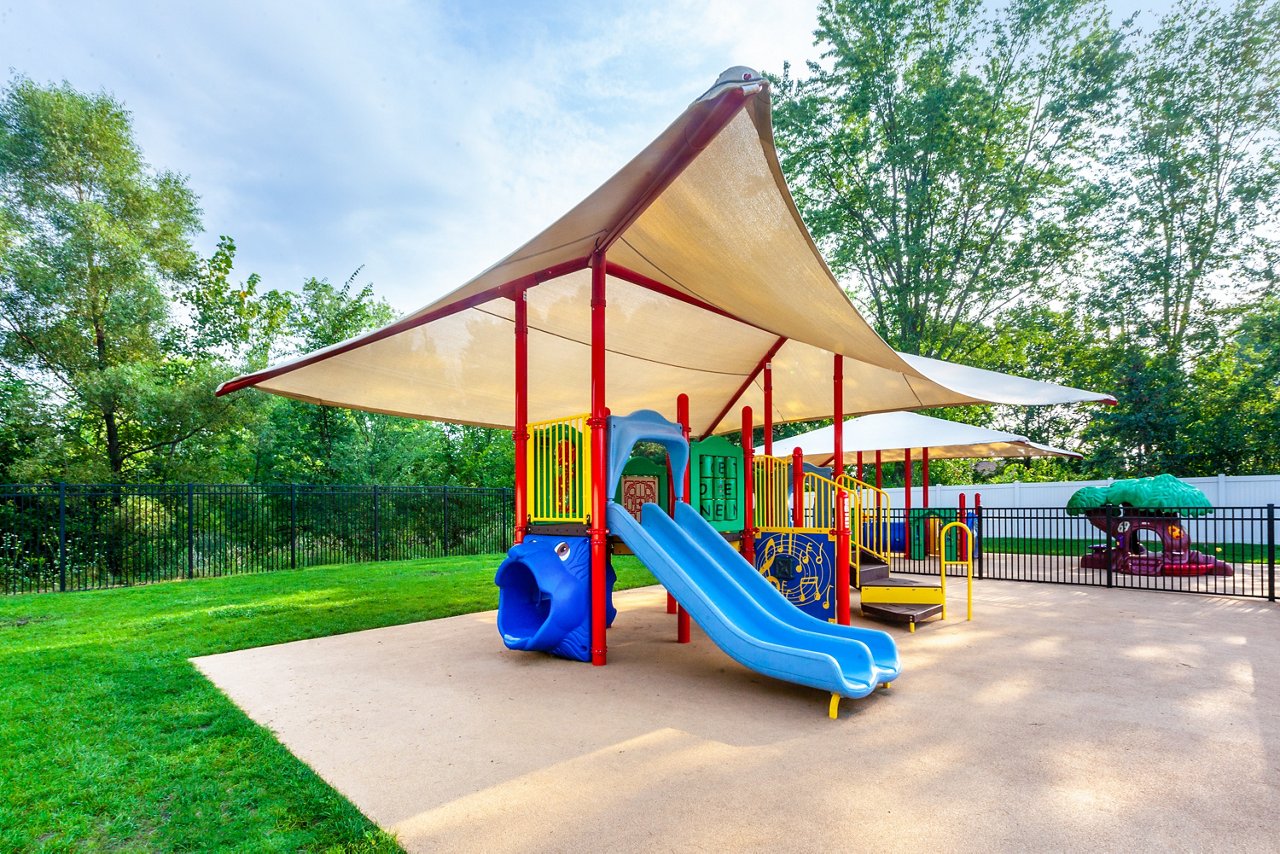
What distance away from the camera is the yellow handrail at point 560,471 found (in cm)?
508

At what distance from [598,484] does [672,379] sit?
3.78 metres

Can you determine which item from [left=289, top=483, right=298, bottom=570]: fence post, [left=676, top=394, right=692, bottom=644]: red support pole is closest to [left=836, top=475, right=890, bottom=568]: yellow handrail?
[left=676, top=394, right=692, bottom=644]: red support pole

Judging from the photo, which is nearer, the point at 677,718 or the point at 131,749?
the point at 131,749

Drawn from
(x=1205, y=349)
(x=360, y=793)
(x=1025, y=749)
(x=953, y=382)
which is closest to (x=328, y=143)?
(x=953, y=382)

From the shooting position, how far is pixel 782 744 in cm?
315

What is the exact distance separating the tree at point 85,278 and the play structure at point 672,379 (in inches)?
331

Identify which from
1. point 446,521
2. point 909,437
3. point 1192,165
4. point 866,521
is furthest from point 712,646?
point 1192,165

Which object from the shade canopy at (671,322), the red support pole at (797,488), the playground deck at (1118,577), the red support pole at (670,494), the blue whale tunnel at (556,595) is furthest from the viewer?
the playground deck at (1118,577)

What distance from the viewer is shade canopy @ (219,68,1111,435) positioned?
3.27 m

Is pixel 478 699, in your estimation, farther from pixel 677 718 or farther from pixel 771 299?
pixel 771 299

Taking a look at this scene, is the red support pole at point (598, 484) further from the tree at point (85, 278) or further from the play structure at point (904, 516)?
the tree at point (85, 278)

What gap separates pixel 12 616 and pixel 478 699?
21.6 ft

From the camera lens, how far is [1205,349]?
17891mm

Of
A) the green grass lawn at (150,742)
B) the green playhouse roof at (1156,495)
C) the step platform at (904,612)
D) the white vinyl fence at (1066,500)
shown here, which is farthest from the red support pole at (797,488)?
the green playhouse roof at (1156,495)
